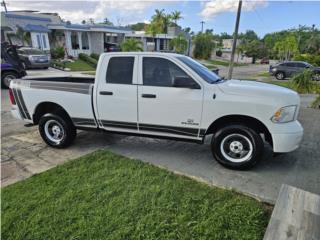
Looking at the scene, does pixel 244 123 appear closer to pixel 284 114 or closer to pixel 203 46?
pixel 284 114

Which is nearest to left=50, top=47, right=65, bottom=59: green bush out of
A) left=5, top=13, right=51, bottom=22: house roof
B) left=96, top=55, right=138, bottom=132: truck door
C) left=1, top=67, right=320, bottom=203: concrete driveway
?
left=5, top=13, right=51, bottom=22: house roof

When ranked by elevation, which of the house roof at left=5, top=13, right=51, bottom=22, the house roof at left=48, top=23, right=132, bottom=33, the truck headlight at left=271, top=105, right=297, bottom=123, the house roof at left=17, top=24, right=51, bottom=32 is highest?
the house roof at left=5, top=13, right=51, bottom=22

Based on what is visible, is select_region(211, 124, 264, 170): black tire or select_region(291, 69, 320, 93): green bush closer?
select_region(211, 124, 264, 170): black tire

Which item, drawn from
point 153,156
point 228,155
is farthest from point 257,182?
point 153,156

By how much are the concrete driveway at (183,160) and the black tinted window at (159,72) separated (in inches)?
55.6

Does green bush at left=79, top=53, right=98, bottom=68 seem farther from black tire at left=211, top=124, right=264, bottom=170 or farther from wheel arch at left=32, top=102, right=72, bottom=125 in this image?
black tire at left=211, top=124, right=264, bottom=170

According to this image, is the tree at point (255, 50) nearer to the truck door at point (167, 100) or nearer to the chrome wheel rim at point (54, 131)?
the truck door at point (167, 100)

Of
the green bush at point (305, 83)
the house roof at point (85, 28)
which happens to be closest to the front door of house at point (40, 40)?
the house roof at point (85, 28)

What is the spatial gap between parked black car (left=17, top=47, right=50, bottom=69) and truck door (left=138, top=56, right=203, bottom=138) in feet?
57.7

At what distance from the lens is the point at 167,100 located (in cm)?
415

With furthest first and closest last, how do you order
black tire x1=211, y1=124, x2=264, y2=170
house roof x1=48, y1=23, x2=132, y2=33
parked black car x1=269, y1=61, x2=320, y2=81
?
house roof x1=48, y1=23, x2=132, y2=33 < parked black car x1=269, y1=61, x2=320, y2=81 < black tire x1=211, y1=124, x2=264, y2=170

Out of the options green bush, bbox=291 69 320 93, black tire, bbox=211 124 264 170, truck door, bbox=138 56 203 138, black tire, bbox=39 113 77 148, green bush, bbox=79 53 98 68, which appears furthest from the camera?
green bush, bbox=79 53 98 68

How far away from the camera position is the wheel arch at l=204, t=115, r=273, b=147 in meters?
3.94

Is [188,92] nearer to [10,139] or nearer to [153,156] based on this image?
[153,156]
